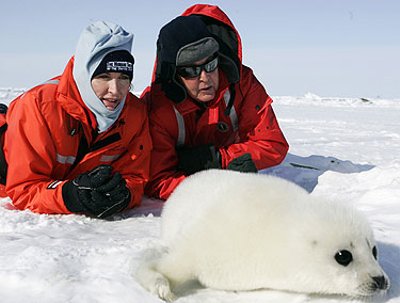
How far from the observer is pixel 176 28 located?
3.20 metres

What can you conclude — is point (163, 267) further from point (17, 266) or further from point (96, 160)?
point (96, 160)

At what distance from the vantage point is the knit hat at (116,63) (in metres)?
2.60

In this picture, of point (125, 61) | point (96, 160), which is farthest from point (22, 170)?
point (125, 61)

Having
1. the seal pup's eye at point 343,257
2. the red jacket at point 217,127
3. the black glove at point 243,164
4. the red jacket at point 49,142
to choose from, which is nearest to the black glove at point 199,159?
the red jacket at point 217,127

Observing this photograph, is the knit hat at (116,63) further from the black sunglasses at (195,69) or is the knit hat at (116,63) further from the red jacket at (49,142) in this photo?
the black sunglasses at (195,69)

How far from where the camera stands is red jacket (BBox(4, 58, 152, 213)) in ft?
8.48

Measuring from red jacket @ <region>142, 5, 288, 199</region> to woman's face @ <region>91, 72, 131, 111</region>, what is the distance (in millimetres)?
586

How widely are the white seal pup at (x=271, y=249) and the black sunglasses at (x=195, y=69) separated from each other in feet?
4.93

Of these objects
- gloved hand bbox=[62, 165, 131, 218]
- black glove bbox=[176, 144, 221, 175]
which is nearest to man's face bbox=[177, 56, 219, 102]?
black glove bbox=[176, 144, 221, 175]

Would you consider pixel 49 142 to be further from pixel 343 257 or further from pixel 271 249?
pixel 343 257

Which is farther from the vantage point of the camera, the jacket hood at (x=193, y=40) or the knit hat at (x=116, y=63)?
the jacket hood at (x=193, y=40)

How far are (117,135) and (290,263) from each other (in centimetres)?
157

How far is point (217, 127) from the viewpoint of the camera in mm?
3451

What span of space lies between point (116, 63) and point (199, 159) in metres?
0.90
